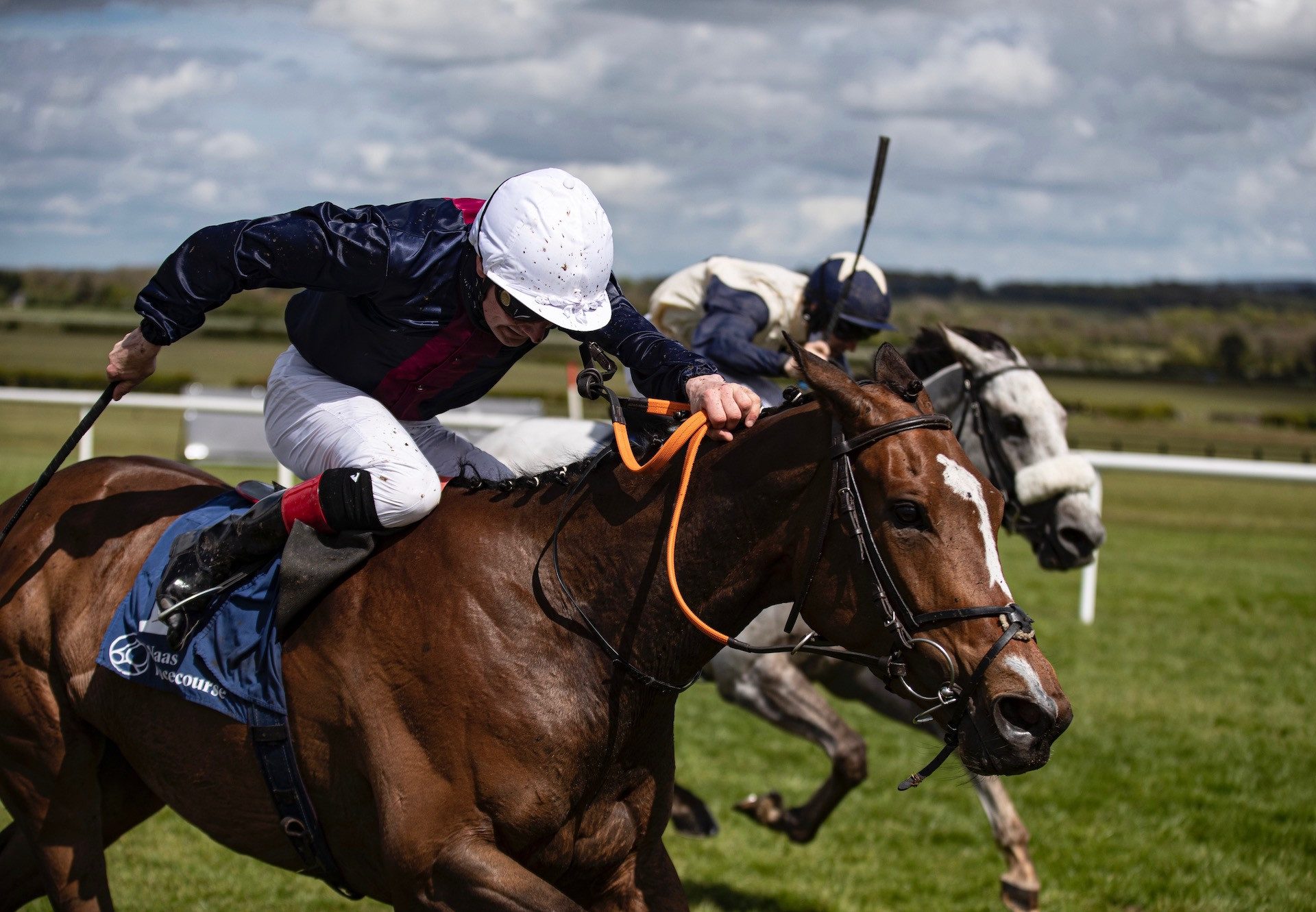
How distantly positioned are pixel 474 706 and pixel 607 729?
298 millimetres

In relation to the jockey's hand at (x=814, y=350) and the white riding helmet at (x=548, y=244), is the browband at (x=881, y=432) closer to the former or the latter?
the white riding helmet at (x=548, y=244)

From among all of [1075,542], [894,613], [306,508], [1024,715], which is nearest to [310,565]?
[306,508]

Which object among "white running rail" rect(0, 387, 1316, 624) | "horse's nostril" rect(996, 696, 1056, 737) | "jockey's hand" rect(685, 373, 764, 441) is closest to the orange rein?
"jockey's hand" rect(685, 373, 764, 441)

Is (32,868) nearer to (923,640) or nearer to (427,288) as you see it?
(427,288)

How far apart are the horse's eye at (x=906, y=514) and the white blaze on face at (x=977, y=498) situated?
0.08 metres

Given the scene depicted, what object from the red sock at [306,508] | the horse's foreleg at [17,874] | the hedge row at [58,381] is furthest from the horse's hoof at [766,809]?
the hedge row at [58,381]

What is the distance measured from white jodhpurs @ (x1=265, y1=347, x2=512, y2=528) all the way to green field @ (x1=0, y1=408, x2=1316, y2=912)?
1.63m

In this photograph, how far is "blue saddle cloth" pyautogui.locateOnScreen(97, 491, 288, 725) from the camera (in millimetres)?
3094

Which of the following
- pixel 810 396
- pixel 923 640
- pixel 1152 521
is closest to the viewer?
pixel 923 640

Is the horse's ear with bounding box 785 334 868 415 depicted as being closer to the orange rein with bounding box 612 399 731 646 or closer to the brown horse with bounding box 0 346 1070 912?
the brown horse with bounding box 0 346 1070 912

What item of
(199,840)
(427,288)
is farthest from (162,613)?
(199,840)

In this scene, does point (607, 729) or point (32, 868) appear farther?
point (32, 868)

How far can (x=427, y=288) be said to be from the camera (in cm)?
319

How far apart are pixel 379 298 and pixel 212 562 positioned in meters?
0.78
